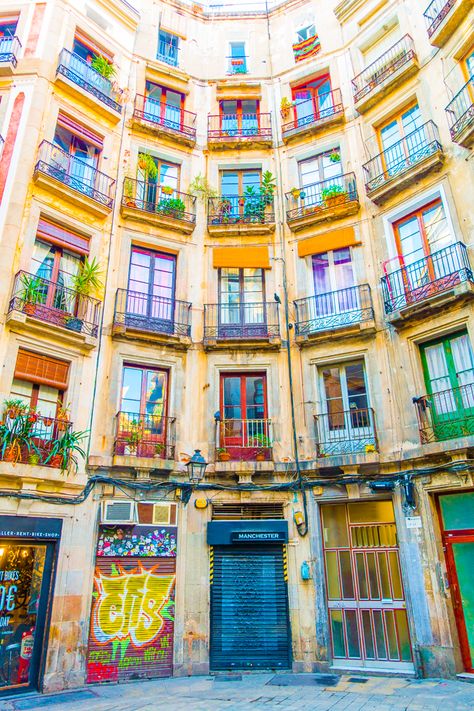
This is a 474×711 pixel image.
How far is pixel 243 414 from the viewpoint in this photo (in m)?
13.1

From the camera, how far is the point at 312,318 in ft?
44.8

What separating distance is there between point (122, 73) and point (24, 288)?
364 inches

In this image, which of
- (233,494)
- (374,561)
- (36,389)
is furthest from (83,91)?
(374,561)

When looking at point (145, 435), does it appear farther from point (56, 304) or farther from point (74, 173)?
point (74, 173)

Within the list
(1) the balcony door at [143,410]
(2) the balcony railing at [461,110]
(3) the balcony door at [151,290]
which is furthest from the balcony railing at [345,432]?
(2) the balcony railing at [461,110]

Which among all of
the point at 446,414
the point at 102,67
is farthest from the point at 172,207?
the point at 446,414

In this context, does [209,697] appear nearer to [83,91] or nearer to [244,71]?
[83,91]

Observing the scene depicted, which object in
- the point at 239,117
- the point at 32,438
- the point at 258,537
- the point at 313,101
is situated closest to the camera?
the point at 32,438

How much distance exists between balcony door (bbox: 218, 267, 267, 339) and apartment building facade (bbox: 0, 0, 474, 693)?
0.23ft

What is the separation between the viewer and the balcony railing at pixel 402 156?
41.9 ft

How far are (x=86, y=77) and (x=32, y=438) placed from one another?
36.4ft

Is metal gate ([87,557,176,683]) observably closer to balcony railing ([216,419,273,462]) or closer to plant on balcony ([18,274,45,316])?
Answer: balcony railing ([216,419,273,462])

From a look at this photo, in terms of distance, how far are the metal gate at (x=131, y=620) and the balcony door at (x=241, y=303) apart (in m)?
6.36

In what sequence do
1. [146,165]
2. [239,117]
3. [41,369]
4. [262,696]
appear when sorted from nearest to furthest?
[262,696] < [41,369] < [146,165] < [239,117]
